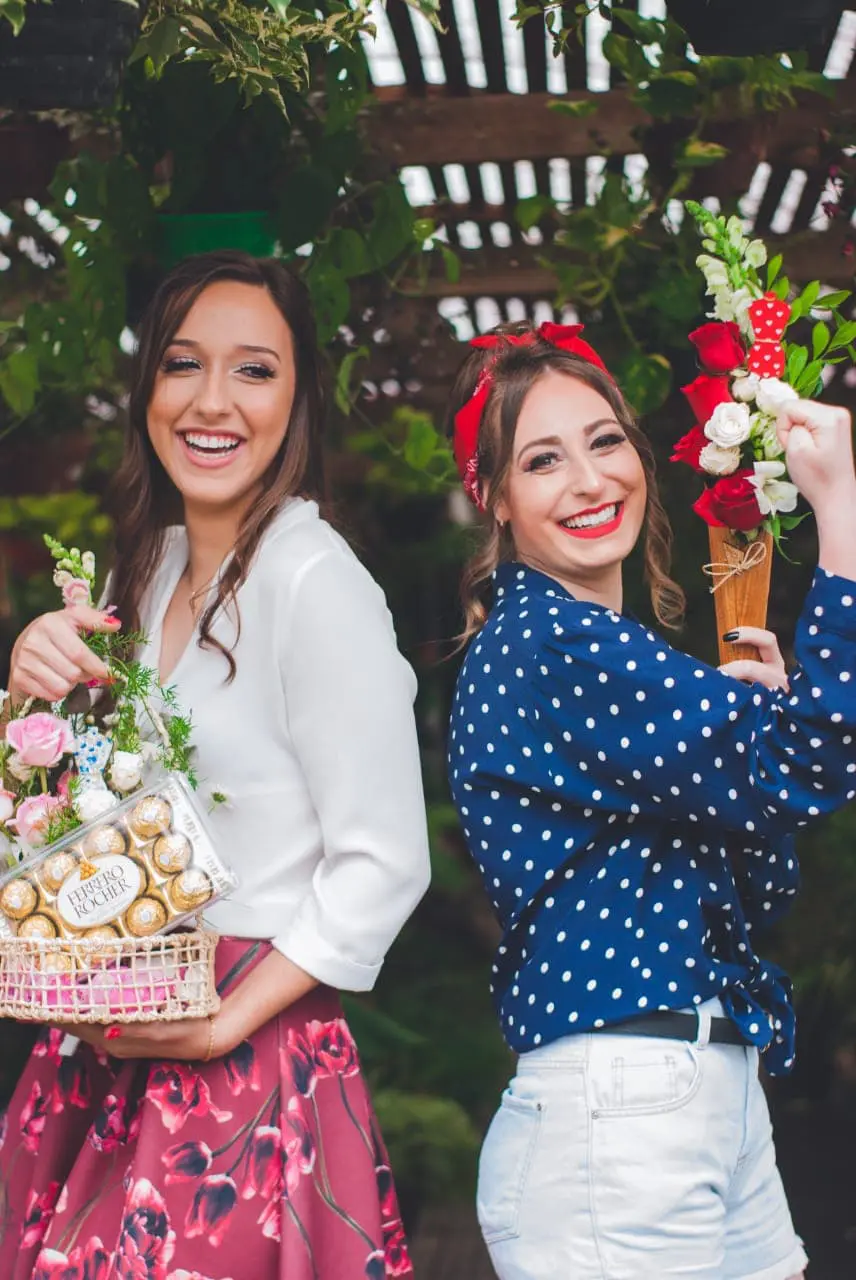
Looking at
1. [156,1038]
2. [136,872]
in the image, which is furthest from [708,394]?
[156,1038]

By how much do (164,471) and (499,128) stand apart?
3.81 feet

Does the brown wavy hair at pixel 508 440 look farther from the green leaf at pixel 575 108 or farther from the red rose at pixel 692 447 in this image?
the green leaf at pixel 575 108

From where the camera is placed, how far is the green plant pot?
233 cm

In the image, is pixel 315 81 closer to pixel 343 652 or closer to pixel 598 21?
pixel 598 21

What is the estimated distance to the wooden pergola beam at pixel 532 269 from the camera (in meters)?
3.04

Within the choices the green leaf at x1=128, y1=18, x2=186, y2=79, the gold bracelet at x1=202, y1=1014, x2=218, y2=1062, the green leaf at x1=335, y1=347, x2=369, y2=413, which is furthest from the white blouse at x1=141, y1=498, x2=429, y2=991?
the green leaf at x1=335, y1=347, x2=369, y2=413

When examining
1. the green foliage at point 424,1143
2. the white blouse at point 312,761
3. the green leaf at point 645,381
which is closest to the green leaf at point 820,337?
the white blouse at point 312,761

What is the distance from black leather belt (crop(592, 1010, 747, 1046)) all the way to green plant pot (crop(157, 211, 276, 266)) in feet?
3.81

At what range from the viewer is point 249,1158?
1.86 m

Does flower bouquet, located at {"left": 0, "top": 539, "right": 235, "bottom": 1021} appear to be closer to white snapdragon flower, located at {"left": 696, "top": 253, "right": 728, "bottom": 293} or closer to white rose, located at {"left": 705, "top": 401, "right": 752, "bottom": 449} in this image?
white rose, located at {"left": 705, "top": 401, "right": 752, "bottom": 449}

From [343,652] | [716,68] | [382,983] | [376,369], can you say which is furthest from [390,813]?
[382,983]

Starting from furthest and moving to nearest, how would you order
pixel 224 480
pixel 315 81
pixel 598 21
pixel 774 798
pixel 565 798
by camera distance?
pixel 598 21
pixel 315 81
pixel 224 480
pixel 565 798
pixel 774 798

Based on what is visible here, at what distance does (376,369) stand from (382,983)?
1.81 m

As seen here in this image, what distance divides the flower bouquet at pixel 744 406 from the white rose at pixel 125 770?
689 mm
